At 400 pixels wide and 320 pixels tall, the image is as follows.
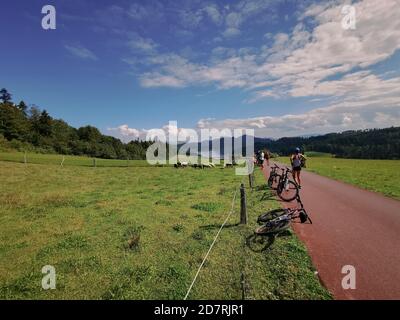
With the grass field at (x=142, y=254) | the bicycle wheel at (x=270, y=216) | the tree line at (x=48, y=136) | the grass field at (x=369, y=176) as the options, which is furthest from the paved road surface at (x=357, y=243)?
the tree line at (x=48, y=136)

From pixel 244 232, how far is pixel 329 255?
10.3 ft

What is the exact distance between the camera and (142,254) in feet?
29.6

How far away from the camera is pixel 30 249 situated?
31.8 feet

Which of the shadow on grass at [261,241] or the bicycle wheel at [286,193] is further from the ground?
the bicycle wheel at [286,193]

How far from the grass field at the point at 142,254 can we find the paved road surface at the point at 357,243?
54 cm

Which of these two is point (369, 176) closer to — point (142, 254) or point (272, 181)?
point (272, 181)

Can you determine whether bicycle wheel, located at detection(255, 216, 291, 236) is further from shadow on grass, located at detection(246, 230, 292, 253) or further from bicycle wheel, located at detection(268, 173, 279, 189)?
bicycle wheel, located at detection(268, 173, 279, 189)

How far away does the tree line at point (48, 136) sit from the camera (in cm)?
8775

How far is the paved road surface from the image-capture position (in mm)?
6504

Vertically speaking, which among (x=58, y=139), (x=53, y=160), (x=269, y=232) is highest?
(x=58, y=139)

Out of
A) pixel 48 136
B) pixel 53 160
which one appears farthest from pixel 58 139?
pixel 53 160

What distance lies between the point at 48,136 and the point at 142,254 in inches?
4460

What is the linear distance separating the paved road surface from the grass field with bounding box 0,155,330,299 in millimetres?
538

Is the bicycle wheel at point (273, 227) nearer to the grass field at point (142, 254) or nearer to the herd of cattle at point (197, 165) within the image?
the grass field at point (142, 254)
